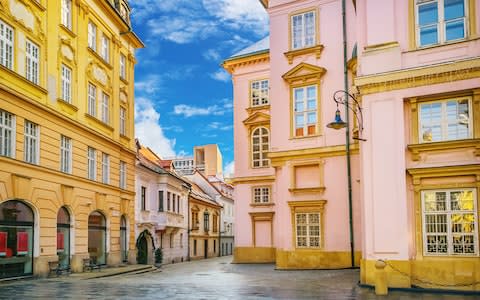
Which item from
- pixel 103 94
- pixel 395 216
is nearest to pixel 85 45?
pixel 103 94

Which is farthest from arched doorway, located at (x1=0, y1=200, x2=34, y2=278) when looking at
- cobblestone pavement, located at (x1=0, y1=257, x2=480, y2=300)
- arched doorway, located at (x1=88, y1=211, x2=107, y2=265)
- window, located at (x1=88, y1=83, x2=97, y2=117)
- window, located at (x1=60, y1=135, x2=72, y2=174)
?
window, located at (x1=88, y1=83, x2=97, y2=117)

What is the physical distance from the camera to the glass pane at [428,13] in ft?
55.5

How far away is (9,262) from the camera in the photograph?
69.5ft

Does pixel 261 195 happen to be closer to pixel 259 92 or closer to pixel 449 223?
pixel 259 92

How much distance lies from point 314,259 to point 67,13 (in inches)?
664

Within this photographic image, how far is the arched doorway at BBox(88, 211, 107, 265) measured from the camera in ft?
95.1

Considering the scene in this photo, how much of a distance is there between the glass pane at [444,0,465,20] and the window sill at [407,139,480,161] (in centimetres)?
381

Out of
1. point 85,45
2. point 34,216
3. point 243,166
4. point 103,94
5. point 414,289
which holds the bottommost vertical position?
point 414,289

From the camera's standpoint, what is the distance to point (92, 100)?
2952cm

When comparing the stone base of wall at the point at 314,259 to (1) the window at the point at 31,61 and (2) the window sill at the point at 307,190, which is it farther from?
(1) the window at the point at 31,61

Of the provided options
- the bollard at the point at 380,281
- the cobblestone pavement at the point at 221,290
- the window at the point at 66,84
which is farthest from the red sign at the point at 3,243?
the bollard at the point at 380,281

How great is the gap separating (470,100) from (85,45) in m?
19.6

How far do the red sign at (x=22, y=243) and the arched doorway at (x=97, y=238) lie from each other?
647cm

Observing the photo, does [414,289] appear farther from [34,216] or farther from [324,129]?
[34,216]
